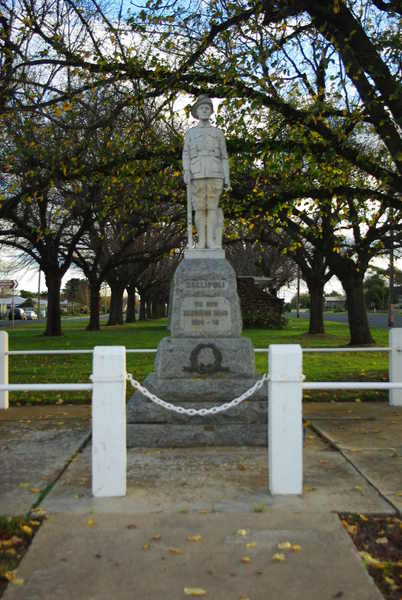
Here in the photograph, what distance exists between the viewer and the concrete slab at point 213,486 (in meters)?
4.03

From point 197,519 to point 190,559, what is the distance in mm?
624

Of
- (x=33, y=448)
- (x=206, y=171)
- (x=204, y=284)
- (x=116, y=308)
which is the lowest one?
(x=33, y=448)

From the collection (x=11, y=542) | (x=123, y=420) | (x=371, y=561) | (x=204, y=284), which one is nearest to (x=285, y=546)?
(x=371, y=561)

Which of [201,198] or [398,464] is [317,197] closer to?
[201,198]

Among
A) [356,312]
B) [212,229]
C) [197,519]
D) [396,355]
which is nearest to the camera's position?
[197,519]

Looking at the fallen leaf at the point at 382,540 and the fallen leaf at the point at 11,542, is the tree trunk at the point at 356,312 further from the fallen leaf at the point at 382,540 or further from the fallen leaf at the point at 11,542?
the fallen leaf at the point at 11,542

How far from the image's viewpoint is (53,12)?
9945mm

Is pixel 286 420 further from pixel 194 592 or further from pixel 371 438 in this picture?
pixel 371 438

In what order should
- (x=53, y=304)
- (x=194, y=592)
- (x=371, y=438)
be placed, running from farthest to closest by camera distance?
(x=53, y=304) < (x=371, y=438) < (x=194, y=592)

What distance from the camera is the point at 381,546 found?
3342 millimetres

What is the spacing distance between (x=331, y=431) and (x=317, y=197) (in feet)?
19.2

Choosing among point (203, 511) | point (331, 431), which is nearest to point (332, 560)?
point (203, 511)

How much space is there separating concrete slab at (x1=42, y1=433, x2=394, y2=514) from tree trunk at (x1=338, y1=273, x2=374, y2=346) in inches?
555

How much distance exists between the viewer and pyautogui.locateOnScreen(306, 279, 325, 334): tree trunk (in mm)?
25219
